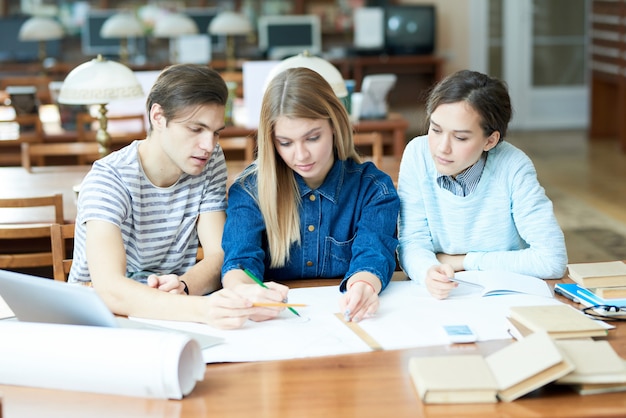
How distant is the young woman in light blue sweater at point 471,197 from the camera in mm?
1954

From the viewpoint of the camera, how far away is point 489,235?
2.06m

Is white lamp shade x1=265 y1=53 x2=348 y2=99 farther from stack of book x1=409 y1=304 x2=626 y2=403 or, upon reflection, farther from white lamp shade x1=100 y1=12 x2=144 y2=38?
white lamp shade x1=100 y1=12 x2=144 y2=38

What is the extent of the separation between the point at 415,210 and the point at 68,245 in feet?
4.85

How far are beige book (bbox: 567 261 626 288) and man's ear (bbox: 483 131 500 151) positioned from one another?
0.31m

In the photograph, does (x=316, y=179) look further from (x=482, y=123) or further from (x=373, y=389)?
(x=373, y=389)

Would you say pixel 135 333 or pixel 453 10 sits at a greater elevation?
pixel 453 10

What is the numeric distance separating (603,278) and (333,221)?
1.88 feet

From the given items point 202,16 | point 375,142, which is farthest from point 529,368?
point 202,16

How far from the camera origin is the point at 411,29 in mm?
9023

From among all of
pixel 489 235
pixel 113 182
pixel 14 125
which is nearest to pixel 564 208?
pixel 14 125

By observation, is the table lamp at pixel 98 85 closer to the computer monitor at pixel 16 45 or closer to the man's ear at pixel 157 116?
the man's ear at pixel 157 116

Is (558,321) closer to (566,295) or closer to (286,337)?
(566,295)

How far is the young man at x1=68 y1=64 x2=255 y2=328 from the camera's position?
173 centimetres

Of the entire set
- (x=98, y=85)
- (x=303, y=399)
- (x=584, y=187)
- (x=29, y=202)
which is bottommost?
(x=584, y=187)
